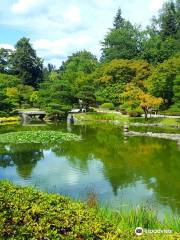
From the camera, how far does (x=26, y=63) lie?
68000 millimetres

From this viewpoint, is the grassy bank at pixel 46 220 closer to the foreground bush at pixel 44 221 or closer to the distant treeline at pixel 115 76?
the foreground bush at pixel 44 221

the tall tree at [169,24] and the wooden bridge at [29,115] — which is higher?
the tall tree at [169,24]

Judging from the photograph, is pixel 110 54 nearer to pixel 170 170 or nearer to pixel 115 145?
pixel 115 145

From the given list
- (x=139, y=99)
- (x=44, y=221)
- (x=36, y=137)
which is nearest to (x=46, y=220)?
(x=44, y=221)

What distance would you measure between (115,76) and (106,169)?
33.7 metres

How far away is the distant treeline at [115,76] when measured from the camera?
1692 inches

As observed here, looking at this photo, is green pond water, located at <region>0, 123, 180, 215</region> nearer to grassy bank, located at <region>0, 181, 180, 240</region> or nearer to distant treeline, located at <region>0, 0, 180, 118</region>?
grassy bank, located at <region>0, 181, 180, 240</region>

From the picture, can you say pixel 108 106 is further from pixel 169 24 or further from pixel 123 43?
pixel 169 24

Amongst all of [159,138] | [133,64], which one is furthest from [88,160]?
[133,64]

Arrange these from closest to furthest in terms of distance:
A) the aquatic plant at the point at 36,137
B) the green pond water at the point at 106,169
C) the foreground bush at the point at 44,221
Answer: the foreground bush at the point at 44,221 < the green pond water at the point at 106,169 < the aquatic plant at the point at 36,137

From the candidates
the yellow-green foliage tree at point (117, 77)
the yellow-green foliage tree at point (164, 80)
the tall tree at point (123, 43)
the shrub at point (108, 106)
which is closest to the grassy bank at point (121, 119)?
the shrub at point (108, 106)

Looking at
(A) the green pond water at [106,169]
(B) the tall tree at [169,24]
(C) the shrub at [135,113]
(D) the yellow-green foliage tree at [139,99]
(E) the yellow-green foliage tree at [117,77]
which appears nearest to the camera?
(A) the green pond water at [106,169]

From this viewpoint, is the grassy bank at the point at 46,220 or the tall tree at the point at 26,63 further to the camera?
the tall tree at the point at 26,63

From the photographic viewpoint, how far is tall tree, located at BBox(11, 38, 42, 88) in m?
67.6
